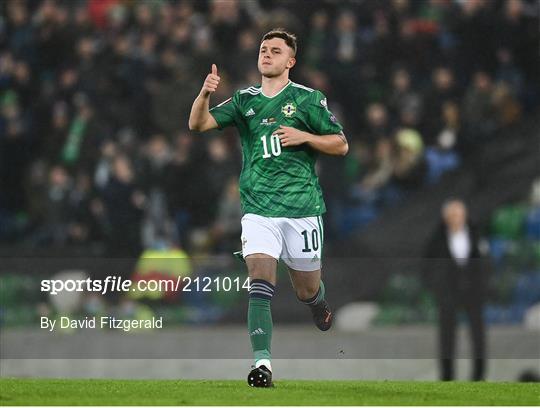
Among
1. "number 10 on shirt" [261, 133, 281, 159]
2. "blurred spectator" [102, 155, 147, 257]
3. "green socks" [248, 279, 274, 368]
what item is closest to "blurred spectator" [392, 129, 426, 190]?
"blurred spectator" [102, 155, 147, 257]

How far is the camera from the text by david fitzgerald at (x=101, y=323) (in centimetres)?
1244

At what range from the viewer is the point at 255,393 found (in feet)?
31.0

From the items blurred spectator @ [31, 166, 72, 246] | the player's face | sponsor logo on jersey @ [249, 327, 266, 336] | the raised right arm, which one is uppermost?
blurred spectator @ [31, 166, 72, 246]

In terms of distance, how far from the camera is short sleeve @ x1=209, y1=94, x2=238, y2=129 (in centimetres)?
1024

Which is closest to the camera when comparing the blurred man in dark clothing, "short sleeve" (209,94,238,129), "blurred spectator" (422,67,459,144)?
"short sleeve" (209,94,238,129)

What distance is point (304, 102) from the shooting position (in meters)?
10.1

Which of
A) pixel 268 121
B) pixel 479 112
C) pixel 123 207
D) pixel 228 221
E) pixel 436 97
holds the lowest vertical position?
pixel 268 121

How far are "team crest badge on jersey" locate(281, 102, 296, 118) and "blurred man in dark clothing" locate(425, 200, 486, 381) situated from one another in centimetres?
393

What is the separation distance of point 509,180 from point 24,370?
262 inches

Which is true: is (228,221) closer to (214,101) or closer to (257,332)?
(214,101)

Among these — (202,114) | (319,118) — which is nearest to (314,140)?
(319,118)

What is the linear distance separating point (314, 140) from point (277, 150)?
0.26m

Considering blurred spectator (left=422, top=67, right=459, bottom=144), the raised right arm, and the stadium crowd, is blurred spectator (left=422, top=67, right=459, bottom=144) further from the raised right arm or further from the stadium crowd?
the raised right arm

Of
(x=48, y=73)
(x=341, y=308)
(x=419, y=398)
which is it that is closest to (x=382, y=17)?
(x=48, y=73)
